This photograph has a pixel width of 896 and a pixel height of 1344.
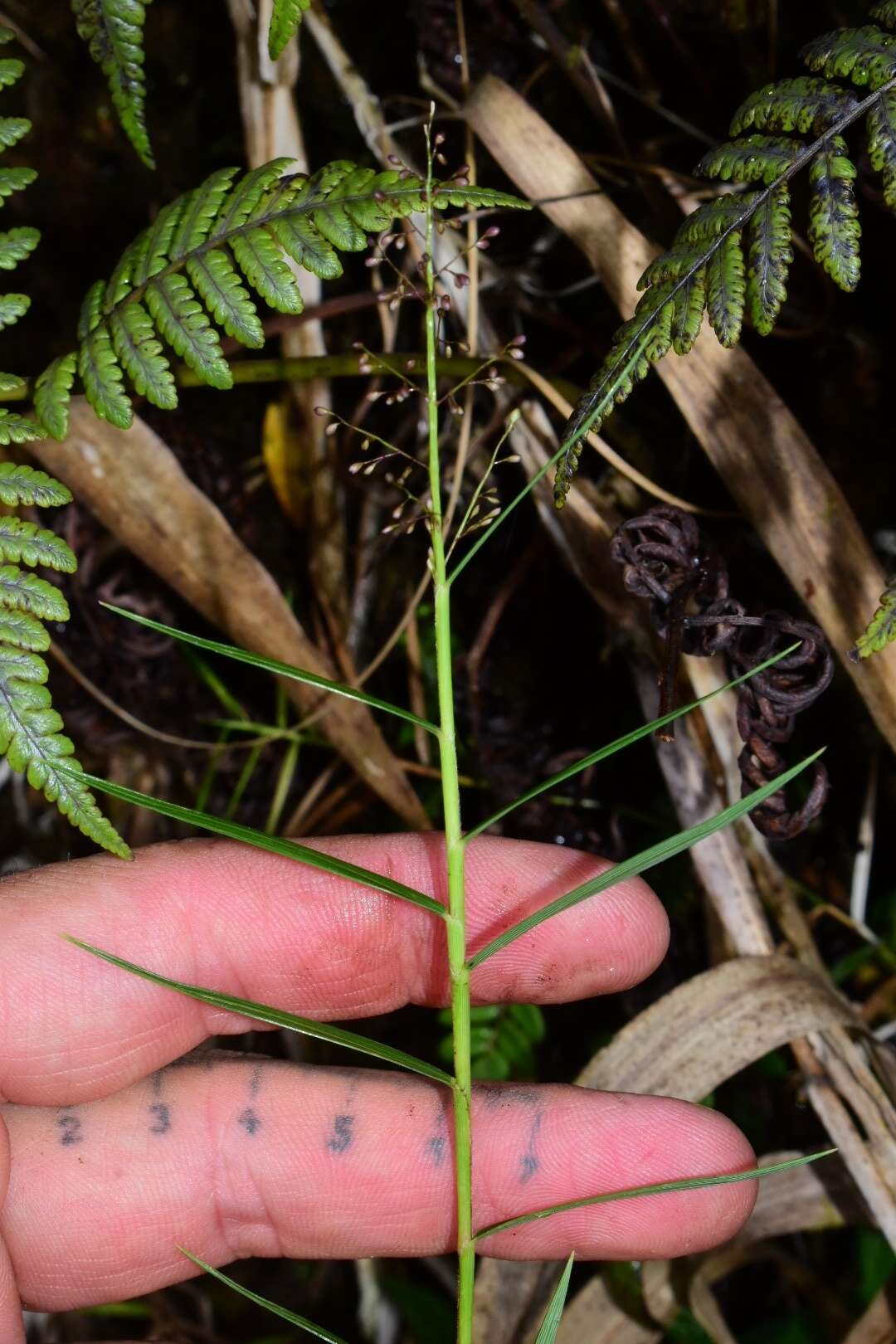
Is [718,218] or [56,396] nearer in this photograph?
[718,218]

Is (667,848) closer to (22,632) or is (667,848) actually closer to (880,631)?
(880,631)

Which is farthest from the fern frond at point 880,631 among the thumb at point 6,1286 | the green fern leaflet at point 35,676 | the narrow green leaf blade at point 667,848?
the thumb at point 6,1286

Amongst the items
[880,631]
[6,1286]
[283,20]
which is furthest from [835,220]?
[6,1286]

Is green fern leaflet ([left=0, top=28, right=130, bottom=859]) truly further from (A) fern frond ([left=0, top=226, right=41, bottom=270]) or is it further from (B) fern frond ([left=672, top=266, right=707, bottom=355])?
(B) fern frond ([left=672, top=266, right=707, bottom=355])

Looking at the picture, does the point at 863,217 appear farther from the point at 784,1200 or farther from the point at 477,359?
the point at 784,1200

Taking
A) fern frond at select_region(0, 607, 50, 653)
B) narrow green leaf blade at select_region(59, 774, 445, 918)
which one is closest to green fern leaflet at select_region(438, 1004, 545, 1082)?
narrow green leaf blade at select_region(59, 774, 445, 918)

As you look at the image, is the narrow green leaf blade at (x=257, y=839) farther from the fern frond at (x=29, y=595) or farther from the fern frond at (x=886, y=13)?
the fern frond at (x=886, y=13)
